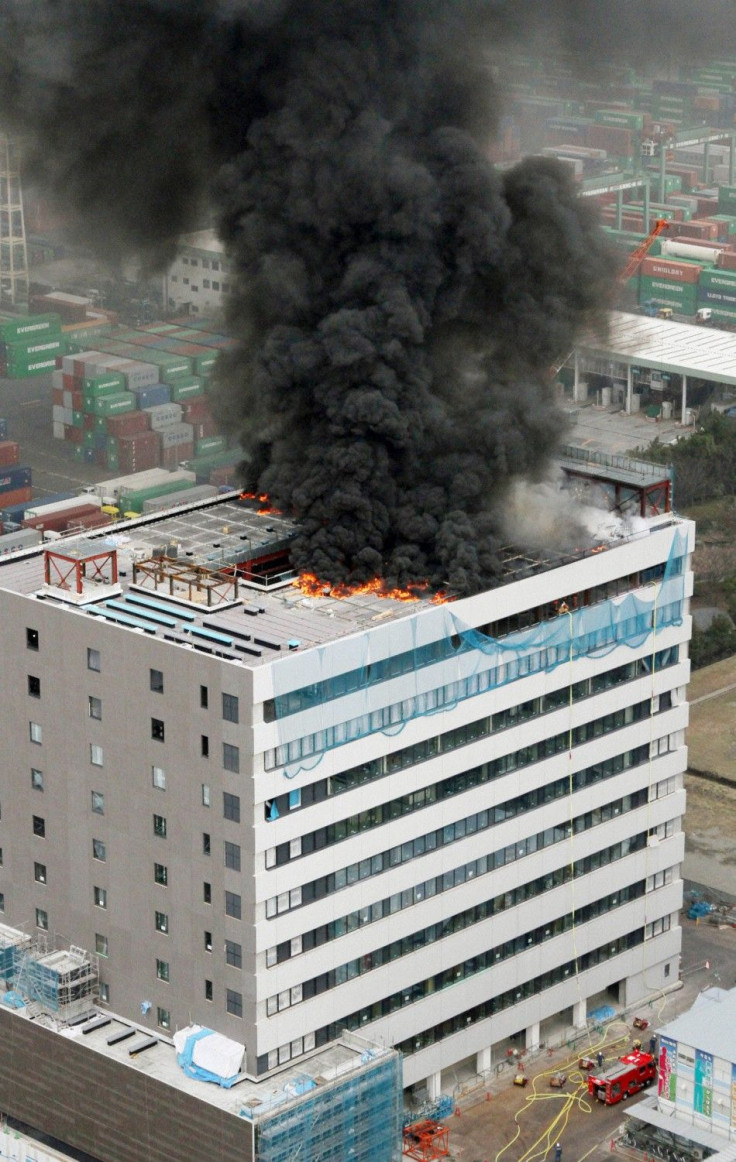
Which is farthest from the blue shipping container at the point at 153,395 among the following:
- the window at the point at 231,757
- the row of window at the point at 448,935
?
the window at the point at 231,757

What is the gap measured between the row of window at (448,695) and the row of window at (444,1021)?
11.0 m

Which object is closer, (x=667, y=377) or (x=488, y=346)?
(x=488, y=346)

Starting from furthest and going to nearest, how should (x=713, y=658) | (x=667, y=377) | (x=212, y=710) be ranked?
(x=667, y=377) < (x=713, y=658) < (x=212, y=710)

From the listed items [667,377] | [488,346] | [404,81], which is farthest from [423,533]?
[667,377]

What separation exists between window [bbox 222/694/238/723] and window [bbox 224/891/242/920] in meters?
6.42

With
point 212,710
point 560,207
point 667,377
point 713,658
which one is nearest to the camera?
point 212,710

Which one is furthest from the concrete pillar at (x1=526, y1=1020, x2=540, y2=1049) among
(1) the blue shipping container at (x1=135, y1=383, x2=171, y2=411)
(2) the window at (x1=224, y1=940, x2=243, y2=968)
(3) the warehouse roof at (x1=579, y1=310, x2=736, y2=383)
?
(1) the blue shipping container at (x1=135, y1=383, x2=171, y2=411)

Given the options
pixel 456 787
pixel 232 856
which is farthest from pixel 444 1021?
pixel 232 856

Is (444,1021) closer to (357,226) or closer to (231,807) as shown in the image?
(231,807)

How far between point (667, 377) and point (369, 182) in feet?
347

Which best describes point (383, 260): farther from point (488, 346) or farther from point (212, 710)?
point (212, 710)

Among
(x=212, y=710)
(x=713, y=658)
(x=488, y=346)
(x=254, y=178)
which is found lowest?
(x=713, y=658)

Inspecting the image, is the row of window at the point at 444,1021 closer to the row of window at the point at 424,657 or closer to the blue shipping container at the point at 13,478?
the row of window at the point at 424,657

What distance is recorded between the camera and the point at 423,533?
9381 centimetres
